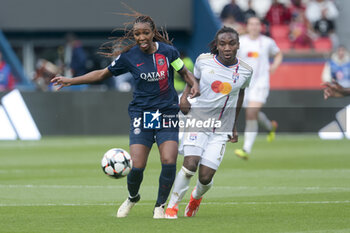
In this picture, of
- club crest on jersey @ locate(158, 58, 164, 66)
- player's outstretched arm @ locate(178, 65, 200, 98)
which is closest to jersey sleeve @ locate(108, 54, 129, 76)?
club crest on jersey @ locate(158, 58, 164, 66)

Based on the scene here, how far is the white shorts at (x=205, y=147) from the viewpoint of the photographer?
9.09 metres

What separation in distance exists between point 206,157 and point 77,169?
609 centimetres

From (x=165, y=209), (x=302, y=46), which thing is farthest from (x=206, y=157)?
(x=302, y=46)

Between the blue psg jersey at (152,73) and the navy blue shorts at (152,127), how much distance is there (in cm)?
9

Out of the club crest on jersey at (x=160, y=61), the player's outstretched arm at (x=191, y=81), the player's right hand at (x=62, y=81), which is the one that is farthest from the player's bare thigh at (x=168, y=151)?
→ the player's right hand at (x=62, y=81)

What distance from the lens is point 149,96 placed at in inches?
356

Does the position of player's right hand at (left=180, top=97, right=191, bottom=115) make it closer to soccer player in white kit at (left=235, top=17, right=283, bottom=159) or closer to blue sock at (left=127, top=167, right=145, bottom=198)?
blue sock at (left=127, top=167, right=145, bottom=198)

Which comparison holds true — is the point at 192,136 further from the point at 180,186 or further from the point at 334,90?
the point at 334,90

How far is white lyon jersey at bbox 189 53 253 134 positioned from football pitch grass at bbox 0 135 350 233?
1.13 meters

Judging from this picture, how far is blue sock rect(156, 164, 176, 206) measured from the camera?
8906mm

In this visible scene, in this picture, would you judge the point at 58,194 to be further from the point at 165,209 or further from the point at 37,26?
the point at 37,26

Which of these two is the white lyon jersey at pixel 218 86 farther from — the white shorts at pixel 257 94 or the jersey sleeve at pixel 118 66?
the white shorts at pixel 257 94

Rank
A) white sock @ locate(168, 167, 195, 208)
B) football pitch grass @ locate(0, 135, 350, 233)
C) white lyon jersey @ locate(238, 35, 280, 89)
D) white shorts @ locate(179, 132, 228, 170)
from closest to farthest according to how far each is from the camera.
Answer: football pitch grass @ locate(0, 135, 350, 233), white sock @ locate(168, 167, 195, 208), white shorts @ locate(179, 132, 228, 170), white lyon jersey @ locate(238, 35, 280, 89)

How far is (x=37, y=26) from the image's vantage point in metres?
29.4
